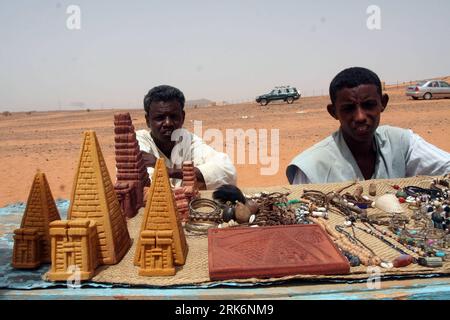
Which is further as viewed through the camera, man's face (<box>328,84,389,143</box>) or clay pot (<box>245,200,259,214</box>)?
man's face (<box>328,84,389,143</box>)

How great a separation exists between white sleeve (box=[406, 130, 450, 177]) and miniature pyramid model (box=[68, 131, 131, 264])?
2.92 m

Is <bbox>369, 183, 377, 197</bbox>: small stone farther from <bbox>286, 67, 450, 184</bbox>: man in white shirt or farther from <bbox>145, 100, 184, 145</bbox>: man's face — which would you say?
<bbox>145, 100, 184, 145</bbox>: man's face

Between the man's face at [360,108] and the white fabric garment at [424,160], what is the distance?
0.57 metres

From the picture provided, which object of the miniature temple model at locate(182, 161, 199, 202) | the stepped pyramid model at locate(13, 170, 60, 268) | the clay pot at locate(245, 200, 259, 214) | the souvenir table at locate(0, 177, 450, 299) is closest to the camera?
the souvenir table at locate(0, 177, 450, 299)

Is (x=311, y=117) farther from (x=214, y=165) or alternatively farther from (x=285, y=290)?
(x=285, y=290)

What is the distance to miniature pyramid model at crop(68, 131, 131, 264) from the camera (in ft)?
6.38

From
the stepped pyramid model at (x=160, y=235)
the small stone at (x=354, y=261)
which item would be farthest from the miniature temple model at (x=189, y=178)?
the small stone at (x=354, y=261)

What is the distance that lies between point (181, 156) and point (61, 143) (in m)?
13.6

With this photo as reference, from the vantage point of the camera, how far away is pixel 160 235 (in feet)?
6.07

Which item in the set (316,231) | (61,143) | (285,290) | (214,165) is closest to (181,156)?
Result: (214,165)

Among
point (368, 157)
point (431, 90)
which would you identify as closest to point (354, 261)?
point (368, 157)

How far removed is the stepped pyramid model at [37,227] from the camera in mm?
1967

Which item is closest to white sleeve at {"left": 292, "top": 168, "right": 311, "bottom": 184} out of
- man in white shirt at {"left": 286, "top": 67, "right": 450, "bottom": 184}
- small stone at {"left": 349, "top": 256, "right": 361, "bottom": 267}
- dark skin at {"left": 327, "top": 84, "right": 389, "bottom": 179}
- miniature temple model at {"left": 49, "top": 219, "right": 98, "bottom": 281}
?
man in white shirt at {"left": 286, "top": 67, "right": 450, "bottom": 184}

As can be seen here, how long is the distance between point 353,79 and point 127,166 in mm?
1971
